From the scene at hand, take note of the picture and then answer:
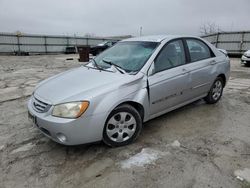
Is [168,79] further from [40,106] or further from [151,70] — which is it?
[40,106]

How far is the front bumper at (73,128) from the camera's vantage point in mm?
2557

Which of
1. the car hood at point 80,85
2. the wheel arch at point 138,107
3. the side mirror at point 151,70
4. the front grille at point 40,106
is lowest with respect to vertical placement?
the wheel arch at point 138,107

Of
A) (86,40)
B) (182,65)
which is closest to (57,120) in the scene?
(182,65)

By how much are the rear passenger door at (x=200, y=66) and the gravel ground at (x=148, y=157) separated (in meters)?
0.55

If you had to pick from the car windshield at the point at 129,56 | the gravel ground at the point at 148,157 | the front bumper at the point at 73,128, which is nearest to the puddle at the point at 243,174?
the gravel ground at the point at 148,157

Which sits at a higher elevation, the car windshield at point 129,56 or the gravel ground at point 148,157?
the car windshield at point 129,56

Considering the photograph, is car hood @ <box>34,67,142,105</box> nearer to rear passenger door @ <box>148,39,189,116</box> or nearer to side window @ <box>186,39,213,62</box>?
rear passenger door @ <box>148,39,189,116</box>

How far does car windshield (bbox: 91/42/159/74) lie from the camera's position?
333 cm

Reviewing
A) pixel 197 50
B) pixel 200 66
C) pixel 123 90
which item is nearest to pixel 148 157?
pixel 123 90

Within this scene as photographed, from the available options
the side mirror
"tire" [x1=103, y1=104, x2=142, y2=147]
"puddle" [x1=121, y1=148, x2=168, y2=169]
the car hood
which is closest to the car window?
the side mirror

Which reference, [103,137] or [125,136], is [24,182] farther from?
[125,136]

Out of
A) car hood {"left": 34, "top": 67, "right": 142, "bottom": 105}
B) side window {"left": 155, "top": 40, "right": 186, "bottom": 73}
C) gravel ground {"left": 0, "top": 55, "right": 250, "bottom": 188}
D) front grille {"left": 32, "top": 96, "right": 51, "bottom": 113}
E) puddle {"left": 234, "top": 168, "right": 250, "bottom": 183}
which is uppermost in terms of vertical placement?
side window {"left": 155, "top": 40, "right": 186, "bottom": 73}

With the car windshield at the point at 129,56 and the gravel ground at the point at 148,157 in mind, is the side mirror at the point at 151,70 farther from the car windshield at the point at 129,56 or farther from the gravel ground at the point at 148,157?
the gravel ground at the point at 148,157

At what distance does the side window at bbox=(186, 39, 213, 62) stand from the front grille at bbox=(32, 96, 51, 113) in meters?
2.60
